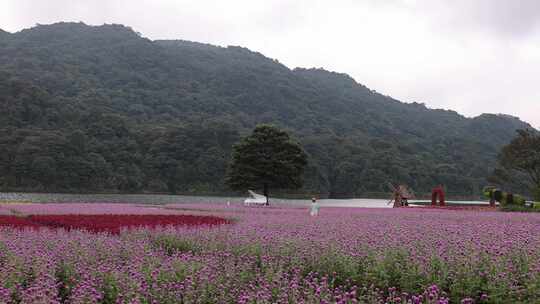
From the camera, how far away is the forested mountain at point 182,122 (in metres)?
77.6

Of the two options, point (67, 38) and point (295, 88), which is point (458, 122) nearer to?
point (295, 88)

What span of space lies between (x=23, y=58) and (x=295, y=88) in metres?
71.4

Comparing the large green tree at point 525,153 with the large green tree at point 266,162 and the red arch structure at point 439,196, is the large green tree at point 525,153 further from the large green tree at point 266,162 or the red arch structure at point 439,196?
the large green tree at point 266,162

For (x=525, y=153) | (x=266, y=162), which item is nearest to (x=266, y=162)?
(x=266, y=162)

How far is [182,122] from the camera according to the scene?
4149 inches

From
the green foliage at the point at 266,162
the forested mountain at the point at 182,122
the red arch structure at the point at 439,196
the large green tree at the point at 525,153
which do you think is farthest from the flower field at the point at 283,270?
the forested mountain at the point at 182,122

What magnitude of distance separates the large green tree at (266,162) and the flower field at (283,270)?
3203 cm

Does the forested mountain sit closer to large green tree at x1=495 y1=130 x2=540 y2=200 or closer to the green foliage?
large green tree at x1=495 y1=130 x2=540 y2=200

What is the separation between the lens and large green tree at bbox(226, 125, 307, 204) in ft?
145

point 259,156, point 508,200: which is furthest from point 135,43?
point 508,200

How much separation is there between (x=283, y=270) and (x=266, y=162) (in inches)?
1390

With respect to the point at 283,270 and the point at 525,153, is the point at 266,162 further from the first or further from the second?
the point at 525,153

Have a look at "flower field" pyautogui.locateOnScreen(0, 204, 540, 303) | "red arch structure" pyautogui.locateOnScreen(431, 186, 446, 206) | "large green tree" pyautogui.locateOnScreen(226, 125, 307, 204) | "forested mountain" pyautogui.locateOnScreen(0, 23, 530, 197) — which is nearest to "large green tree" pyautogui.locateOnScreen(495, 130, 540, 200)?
"forested mountain" pyautogui.locateOnScreen(0, 23, 530, 197)

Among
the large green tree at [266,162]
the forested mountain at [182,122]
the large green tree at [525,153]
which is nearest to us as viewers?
the large green tree at [266,162]
